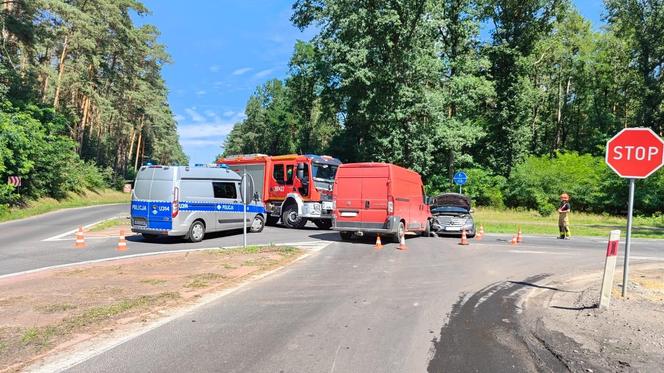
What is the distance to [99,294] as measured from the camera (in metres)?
7.59

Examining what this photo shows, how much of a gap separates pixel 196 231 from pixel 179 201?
4.32ft

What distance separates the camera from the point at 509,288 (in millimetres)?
8812

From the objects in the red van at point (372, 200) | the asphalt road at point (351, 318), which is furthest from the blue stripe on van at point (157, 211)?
the red van at point (372, 200)

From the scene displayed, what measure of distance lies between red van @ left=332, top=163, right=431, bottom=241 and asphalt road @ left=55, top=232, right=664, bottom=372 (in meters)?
4.22

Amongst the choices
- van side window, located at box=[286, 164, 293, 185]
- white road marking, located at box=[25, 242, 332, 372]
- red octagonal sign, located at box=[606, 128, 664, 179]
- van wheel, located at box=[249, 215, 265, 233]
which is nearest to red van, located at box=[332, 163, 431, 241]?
van wheel, located at box=[249, 215, 265, 233]

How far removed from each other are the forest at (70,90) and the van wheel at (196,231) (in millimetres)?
17047

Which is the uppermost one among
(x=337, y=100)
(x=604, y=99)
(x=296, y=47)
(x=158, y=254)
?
(x=296, y=47)

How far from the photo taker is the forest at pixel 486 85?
3219 cm

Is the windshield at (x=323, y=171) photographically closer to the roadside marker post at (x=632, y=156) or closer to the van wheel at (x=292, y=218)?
the van wheel at (x=292, y=218)

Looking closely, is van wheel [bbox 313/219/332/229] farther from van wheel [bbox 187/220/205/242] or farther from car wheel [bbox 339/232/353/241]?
van wheel [bbox 187/220/205/242]

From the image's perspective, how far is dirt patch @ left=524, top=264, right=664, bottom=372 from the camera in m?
4.89

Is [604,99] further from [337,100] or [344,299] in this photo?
[344,299]

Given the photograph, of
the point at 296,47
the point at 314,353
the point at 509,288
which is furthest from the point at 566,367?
the point at 296,47

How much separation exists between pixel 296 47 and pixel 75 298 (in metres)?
48.9
